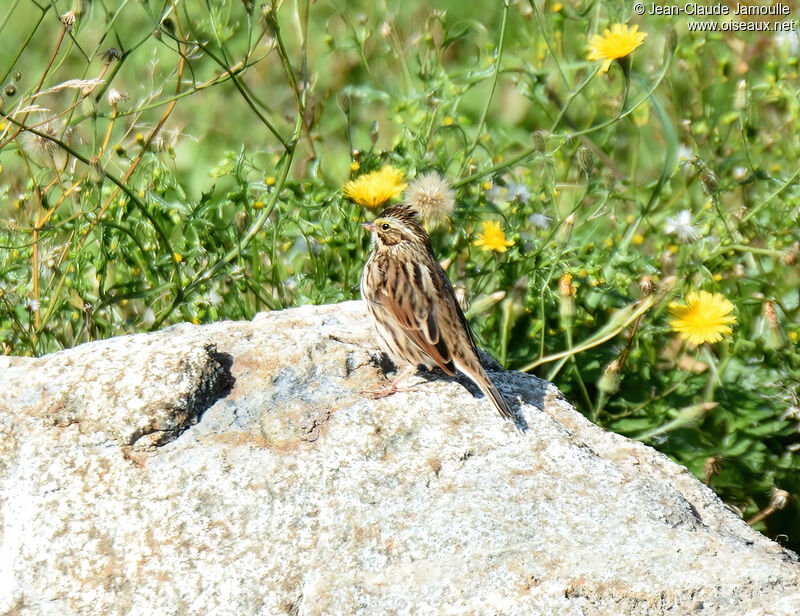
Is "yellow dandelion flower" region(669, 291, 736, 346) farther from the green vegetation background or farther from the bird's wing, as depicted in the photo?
the bird's wing

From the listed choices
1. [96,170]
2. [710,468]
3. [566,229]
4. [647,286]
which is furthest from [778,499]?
[96,170]

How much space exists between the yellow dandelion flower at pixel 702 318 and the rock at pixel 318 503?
77cm

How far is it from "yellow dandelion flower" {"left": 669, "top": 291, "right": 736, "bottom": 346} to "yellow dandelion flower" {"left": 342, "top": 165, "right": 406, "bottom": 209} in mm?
1297

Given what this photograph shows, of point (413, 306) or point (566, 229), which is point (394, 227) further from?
point (566, 229)

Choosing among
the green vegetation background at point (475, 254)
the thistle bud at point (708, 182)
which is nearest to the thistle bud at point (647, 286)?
the green vegetation background at point (475, 254)

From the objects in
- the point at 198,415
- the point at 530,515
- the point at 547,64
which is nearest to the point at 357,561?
the point at 530,515

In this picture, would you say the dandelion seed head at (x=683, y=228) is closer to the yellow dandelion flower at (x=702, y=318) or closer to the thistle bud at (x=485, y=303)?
the yellow dandelion flower at (x=702, y=318)

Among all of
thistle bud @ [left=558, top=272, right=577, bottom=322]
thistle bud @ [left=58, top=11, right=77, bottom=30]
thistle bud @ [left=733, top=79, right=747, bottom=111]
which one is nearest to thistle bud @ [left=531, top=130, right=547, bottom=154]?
thistle bud @ [left=558, top=272, right=577, bottom=322]

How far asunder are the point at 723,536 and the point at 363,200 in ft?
6.94

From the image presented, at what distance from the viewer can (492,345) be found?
4.71m

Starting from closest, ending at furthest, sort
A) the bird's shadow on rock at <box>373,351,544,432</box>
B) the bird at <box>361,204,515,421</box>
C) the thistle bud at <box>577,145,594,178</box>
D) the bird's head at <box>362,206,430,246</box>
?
the bird's shadow on rock at <box>373,351,544,432</box> → the bird at <box>361,204,515,421</box> → the thistle bud at <box>577,145,594,178</box> → the bird's head at <box>362,206,430,246</box>

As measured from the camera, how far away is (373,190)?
454 cm

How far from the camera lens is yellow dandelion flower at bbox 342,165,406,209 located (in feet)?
14.9

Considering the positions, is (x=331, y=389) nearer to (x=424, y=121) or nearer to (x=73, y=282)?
(x=73, y=282)
